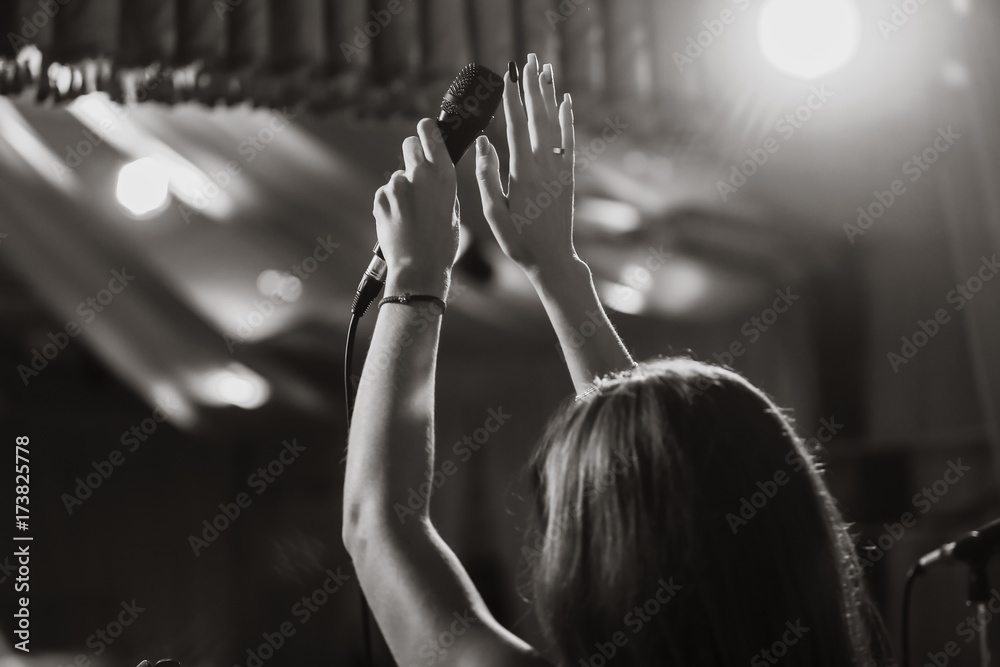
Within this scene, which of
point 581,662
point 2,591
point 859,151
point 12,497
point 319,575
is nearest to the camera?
point 581,662

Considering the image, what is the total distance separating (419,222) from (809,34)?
46.3 inches

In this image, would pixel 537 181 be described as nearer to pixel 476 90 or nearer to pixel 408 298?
pixel 476 90

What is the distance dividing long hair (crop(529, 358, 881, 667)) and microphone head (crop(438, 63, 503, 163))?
24cm

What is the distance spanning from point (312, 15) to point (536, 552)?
3.20ft

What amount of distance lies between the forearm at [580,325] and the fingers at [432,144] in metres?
0.22

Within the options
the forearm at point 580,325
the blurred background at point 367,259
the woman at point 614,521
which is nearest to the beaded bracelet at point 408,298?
the woman at point 614,521

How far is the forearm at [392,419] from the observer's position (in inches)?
20.4

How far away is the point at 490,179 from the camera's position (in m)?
0.73

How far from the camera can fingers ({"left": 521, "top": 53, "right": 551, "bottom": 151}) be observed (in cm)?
79

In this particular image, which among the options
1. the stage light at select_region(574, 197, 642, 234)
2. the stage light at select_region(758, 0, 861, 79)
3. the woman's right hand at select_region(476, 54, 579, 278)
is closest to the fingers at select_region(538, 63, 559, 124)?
the woman's right hand at select_region(476, 54, 579, 278)

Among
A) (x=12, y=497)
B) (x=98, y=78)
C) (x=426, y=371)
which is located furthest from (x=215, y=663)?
(x=426, y=371)

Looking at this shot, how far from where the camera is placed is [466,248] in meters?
2.64

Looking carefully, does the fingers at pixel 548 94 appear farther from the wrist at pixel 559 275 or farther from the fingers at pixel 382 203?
the fingers at pixel 382 203

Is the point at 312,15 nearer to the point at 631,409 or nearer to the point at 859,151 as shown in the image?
the point at 631,409
